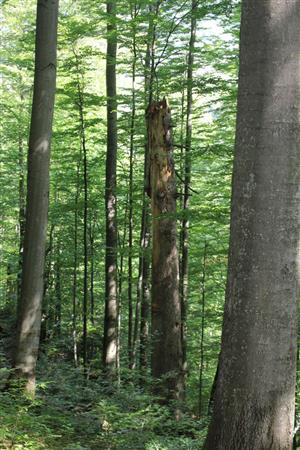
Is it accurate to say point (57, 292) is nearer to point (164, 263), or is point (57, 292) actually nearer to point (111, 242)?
point (111, 242)

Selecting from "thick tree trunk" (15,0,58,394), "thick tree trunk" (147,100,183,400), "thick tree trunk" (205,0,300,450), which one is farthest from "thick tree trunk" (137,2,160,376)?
"thick tree trunk" (205,0,300,450)

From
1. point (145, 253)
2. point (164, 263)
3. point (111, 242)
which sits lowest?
point (164, 263)

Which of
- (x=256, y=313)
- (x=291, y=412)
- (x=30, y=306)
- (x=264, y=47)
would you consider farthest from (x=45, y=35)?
(x=291, y=412)

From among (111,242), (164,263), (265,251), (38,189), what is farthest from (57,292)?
(265,251)

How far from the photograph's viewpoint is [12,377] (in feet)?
19.4

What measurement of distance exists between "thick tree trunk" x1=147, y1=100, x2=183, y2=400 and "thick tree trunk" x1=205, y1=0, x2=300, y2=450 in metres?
4.30

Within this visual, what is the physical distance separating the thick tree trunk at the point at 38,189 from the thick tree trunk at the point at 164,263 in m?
2.11

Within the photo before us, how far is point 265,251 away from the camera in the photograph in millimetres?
3000

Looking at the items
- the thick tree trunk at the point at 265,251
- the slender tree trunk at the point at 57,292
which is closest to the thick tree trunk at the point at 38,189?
the thick tree trunk at the point at 265,251

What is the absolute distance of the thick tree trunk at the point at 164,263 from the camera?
24.6 feet

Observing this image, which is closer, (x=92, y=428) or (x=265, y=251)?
(x=265, y=251)

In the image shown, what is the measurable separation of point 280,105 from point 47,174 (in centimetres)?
377

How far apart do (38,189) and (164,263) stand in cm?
247

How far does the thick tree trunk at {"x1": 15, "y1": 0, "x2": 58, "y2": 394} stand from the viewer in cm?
596
